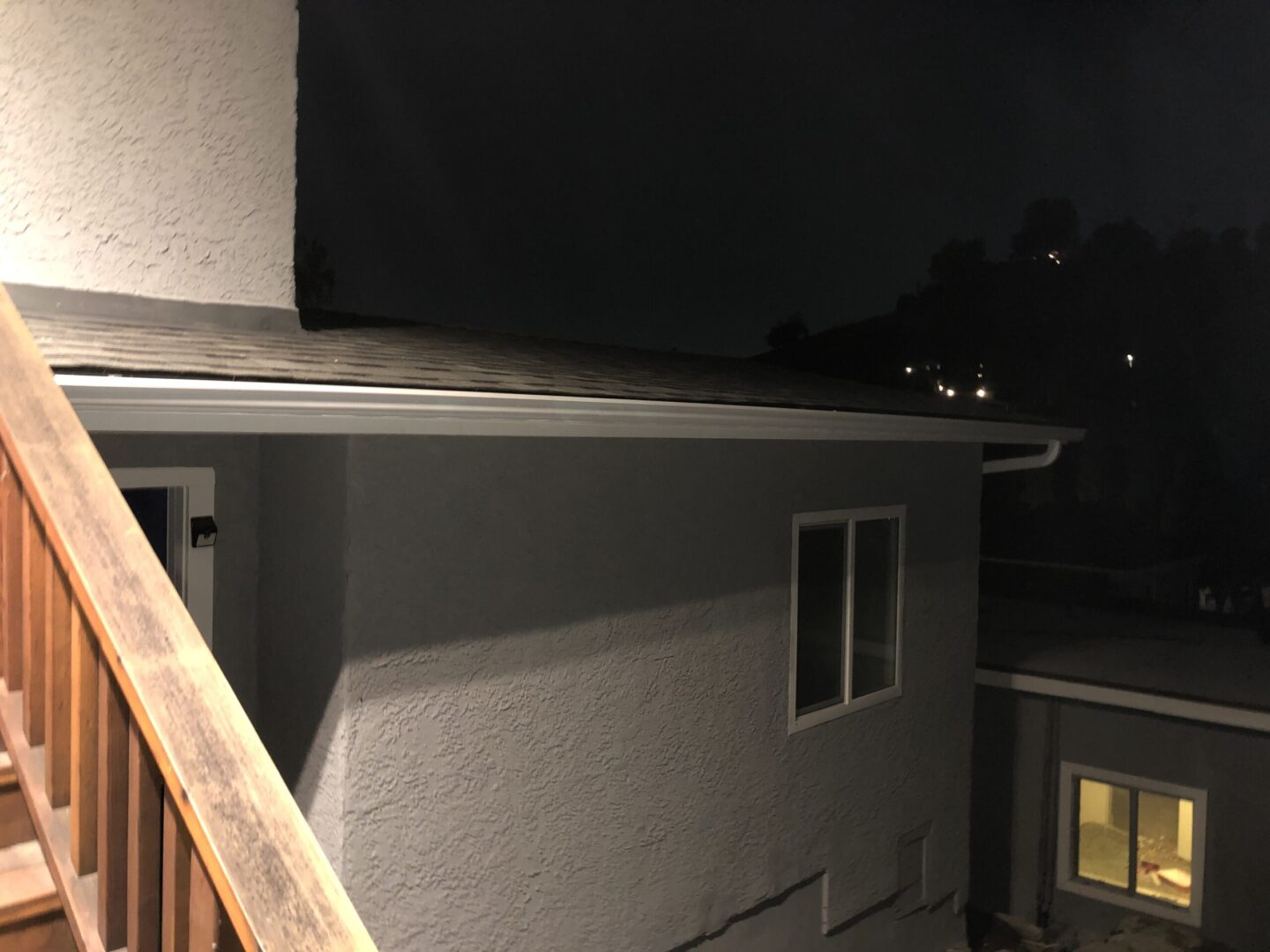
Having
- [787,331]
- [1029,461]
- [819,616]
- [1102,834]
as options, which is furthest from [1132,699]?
[787,331]

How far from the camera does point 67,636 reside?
1.82m

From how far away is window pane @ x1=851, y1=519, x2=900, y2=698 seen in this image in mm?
5879

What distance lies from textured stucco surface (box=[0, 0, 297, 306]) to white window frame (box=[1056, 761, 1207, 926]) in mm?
7663

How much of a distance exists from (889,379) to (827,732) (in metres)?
19.5

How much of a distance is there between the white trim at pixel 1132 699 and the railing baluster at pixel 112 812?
6956mm

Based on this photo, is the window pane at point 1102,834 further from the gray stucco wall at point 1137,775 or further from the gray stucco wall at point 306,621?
the gray stucco wall at point 306,621

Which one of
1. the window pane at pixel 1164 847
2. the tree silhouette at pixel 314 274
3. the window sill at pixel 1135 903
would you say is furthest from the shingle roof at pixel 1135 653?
the tree silhouette at pixel 314 274

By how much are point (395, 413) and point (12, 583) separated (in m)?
1.18

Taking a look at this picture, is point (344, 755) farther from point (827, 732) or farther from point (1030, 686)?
point (1030, 686)

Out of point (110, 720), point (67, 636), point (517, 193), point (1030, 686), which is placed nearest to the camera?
point (110, 720)

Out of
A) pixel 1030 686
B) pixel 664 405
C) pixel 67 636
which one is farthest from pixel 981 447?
pixel 67 636

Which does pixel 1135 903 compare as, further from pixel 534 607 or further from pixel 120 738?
pixel 120 738

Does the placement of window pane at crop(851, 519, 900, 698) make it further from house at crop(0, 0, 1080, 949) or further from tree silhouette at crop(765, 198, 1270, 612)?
tree silhouette at crop(765, 198, 1270, 612)

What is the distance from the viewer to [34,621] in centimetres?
189
